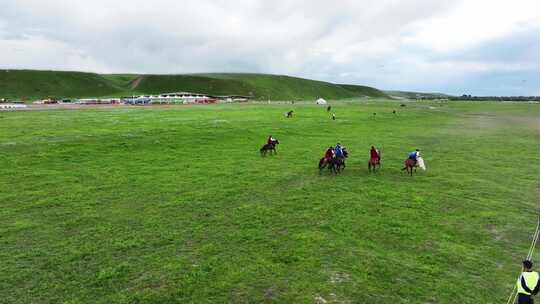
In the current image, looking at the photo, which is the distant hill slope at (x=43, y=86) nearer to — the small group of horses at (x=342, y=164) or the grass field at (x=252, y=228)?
the grass field at (x=252, y=228)

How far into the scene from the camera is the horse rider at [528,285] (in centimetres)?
805

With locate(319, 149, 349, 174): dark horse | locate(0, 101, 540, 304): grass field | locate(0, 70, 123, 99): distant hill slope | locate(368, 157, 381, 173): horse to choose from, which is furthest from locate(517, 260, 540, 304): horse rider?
locate(0, 70, 123, 99): distant hill slope

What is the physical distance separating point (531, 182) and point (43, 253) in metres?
28.6

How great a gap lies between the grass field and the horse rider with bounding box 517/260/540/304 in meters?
2.11

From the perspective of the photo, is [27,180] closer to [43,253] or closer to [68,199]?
[68,199]

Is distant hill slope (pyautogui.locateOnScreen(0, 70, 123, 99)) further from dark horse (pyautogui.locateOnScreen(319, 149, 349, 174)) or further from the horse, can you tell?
the horse

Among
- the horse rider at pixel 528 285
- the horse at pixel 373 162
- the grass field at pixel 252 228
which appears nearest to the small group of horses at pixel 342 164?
the horse at pixel 373 162

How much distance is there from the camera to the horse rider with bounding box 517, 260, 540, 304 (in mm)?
Answer: 8055

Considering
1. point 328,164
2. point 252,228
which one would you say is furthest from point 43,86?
point 252,228

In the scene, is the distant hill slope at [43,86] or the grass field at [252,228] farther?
the distant hill slope at [43,86]

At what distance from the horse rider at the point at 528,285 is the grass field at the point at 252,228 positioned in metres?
2.11

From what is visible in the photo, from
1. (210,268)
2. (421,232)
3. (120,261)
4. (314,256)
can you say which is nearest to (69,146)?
(120,261)

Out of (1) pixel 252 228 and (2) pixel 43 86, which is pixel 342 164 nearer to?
(1) pixel 252 228

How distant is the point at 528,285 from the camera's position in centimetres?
812
